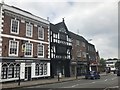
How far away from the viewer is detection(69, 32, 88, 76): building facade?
43162 millimetres

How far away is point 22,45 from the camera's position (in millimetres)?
27547

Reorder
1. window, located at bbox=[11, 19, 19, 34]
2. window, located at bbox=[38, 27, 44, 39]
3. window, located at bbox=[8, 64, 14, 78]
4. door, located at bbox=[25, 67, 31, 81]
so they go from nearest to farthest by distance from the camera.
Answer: window, located at bbox=[8, 64, 14, 78]
window, located at bbox=[11, 19, 19, 34]
door, located at bbox=[25, 67, 31, 81]
window, located at bbox=[38, 27, 44, 39]

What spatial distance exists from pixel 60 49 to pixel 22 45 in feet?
35.6

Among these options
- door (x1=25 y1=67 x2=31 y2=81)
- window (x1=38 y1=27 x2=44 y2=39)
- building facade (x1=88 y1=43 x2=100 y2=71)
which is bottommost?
door (x1=25 y1=67 x2=31 y2=81)

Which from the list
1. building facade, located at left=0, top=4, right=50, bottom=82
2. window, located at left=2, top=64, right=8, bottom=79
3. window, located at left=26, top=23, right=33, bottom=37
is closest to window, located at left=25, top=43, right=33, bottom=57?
building facade, located at left=0, top=4, right=50, bottom=82

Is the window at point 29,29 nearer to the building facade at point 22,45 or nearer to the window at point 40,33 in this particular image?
the building facade at point 22,45

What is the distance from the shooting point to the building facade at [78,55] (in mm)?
43162

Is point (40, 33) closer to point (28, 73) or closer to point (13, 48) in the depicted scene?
point (13, 48)

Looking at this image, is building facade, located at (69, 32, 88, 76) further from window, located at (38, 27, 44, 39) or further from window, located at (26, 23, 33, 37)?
window, located at (26, 23, 33, 37)

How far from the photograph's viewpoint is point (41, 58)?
102 ft

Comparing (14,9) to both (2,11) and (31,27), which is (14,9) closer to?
(2,11)

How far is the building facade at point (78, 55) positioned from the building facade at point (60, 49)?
112 inches

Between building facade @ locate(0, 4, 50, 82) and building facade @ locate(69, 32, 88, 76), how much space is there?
1113cm

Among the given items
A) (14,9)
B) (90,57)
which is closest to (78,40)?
(90,57)
